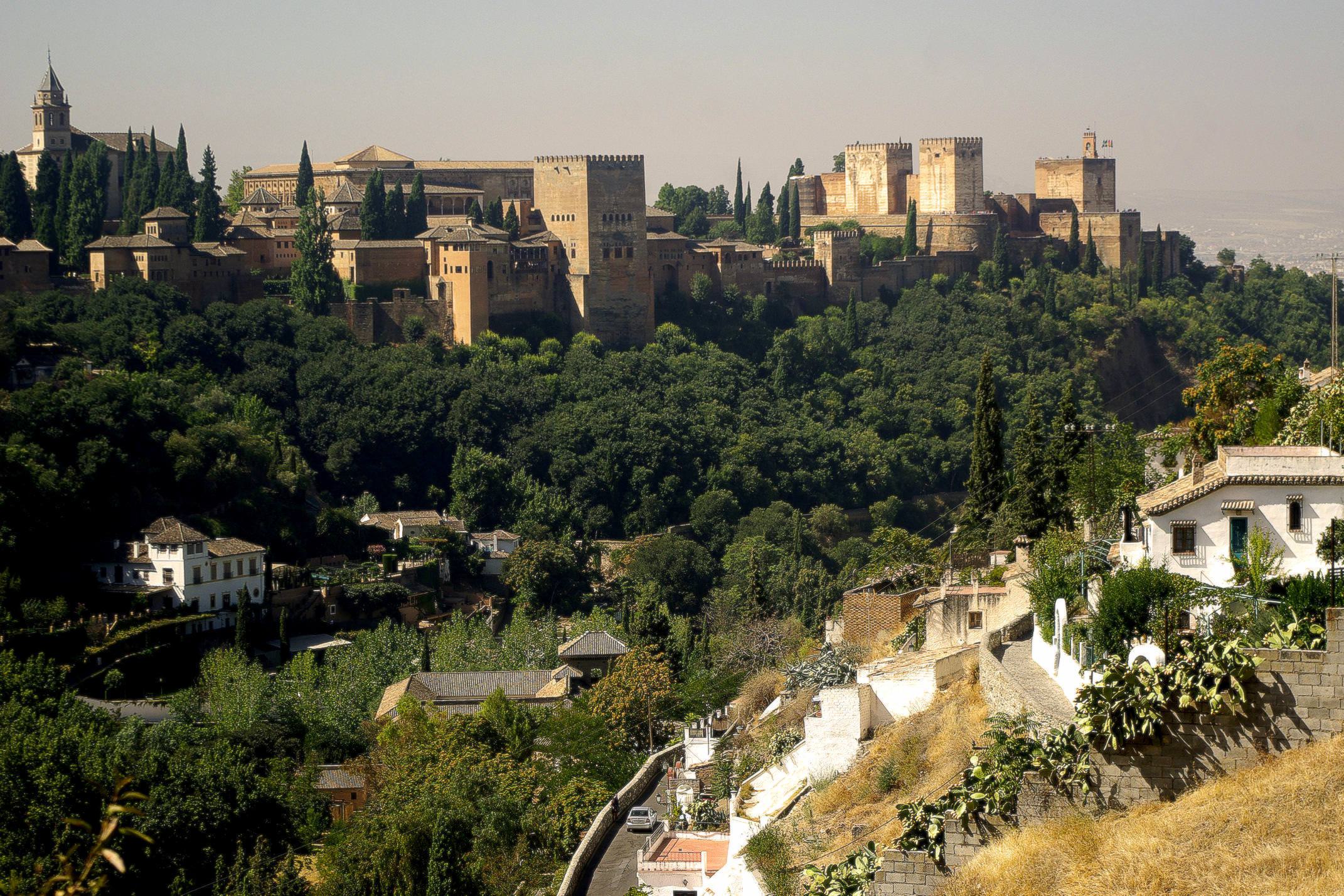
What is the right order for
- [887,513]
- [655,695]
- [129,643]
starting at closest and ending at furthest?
1. [655,695]
2. [129,643]
3. [887,513]

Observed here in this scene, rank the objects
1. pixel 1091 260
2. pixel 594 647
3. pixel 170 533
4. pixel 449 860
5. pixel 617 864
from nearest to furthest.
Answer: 1. pixel 617 864
2. pixel 449 860
3. pixel 594 647
4. pixel 170 533
5. pixel 1091 260

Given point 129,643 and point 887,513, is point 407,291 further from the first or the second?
point 129,643

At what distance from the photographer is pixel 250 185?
7350 centimetres

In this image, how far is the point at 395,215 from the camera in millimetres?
65312

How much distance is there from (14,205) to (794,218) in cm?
3283

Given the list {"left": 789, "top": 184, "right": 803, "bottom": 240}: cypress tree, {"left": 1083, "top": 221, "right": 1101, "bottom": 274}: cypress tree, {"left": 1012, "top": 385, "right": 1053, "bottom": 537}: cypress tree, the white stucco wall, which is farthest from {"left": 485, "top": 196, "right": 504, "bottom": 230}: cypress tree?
the white stucco wall

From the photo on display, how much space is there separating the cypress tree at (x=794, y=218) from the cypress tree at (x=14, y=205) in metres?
31.9

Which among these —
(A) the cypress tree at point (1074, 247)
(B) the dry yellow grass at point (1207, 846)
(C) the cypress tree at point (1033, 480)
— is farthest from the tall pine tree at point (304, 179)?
(B) the dry yellow grass at point (1207, 846)

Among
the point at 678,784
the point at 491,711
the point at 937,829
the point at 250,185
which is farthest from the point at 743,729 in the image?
the point at 250,185

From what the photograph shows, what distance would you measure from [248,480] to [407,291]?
1452 cm

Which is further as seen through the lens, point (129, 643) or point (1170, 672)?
point (129, 643)

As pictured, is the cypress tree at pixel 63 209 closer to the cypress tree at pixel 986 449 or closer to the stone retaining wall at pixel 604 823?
the cypress tree at pixel 986 449

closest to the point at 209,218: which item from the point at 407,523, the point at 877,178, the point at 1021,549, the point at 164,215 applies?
the point at 164,215

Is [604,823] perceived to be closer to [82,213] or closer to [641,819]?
[641,819]
